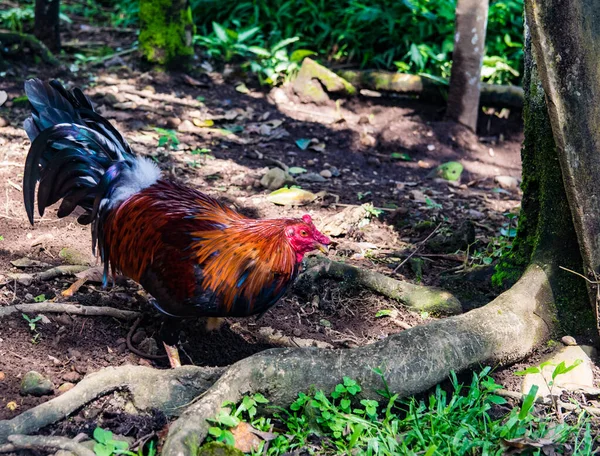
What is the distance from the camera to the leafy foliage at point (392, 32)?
30.8 ft

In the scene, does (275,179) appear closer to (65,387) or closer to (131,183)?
(131,183)

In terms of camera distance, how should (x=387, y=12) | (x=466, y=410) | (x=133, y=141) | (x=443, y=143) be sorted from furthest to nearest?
(x=387, y=12)
(x=443, y=143)
(x=133, y=141)
(x=466, y=410)

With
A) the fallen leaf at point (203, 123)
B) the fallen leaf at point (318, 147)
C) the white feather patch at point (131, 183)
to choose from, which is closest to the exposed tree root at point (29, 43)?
the fallen leaf at point (203, 123)

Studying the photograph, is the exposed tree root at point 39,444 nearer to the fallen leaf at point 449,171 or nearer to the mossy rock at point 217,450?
the mossy rock at point 217,450

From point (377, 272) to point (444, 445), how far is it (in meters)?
Answer: 1.88

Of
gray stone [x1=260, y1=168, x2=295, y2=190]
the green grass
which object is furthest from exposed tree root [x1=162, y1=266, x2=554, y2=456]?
gray stone [x1=260, y1=168, x2=295, y2=190]

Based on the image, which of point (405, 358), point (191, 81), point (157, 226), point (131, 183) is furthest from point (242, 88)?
point (405, 358)

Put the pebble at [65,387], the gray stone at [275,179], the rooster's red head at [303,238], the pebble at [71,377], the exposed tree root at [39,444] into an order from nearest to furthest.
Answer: the exposed tree root at [39,444] < the pebble at [65,387] < the pebble at [71,377] < the rooster's red head at [303,238] < the gray stone at [275,179]

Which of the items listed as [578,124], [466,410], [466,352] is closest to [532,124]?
[578,124]

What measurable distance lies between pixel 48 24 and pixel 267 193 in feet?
16.5

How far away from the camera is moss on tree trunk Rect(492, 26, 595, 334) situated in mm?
3855

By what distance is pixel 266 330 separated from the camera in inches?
165

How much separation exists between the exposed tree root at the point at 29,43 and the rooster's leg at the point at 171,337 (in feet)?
20.0

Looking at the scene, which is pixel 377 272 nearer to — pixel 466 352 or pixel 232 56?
pixel 466 352
